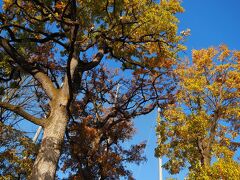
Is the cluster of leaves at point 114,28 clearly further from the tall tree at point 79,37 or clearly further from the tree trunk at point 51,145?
the tree trunk at point 51,145

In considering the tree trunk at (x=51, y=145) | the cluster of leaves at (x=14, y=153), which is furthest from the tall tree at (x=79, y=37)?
the cluster of leaves at (x=14, y=153)

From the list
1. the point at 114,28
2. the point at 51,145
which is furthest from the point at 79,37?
the point at 51,145

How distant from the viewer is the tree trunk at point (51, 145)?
6.79 meters

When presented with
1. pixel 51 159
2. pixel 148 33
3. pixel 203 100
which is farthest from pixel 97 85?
pixel 51 159

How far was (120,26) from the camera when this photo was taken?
10.9 meters

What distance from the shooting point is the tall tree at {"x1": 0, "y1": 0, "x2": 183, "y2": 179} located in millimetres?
8062

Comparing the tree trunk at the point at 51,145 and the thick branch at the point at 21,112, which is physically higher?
the thick branch at the point at 21,112

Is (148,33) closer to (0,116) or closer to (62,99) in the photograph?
(62,99)

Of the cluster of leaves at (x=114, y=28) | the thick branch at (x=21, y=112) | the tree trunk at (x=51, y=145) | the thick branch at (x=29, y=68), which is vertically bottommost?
the tree trunk at (x=51, y=145)

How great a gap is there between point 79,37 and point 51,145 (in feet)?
13.7

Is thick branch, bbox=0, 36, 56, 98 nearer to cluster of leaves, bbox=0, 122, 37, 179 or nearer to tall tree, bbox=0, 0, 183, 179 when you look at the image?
tall tree, bbox=0, 0, 183, 179

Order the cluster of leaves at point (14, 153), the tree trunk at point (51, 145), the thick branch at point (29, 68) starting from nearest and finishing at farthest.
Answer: the tree trunk at point (51, 145) < the thick branch at point (29, 68) < the cluster of leaves at point (14, 153)

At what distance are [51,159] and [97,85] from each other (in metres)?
11.8

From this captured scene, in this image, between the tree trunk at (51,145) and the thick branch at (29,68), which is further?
the thick branch at (29,68)
